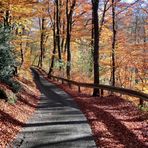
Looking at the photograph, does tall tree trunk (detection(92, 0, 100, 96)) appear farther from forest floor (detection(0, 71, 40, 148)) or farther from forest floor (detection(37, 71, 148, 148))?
forest floor (detection(0, 71, 40, 148))

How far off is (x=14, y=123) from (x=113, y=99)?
344 inches

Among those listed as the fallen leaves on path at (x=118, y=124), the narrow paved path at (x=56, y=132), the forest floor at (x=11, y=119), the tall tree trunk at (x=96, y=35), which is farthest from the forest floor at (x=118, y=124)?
the tall tree trunk at (x=96, y=35)

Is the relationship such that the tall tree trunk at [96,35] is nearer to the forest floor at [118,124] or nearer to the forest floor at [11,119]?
the forest floor at [118,124]

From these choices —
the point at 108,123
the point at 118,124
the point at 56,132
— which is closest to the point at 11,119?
the point at 56,132

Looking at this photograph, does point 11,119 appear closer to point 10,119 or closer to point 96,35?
point 10,119

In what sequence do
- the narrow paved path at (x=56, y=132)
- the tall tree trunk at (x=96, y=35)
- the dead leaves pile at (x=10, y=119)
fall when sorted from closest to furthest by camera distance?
the narrow paved path at (x=56, y=132), the dead leaves pile at (x=10, y=119), the tall tree trunk at (x=96, y=35)

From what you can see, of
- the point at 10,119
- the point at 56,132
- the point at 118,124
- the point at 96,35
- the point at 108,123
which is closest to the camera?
the point at 56,132

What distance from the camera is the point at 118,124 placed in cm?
1238

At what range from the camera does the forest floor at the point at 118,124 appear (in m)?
9.88

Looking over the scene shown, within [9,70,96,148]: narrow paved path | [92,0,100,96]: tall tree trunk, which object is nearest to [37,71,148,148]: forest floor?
[9,70,96,148]: narrow paved path

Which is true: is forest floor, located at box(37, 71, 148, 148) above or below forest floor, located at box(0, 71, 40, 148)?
below

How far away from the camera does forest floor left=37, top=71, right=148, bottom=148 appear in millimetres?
9875

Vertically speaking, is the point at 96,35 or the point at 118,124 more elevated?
the point at 96,35

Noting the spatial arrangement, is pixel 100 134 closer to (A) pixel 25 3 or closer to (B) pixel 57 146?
(B) pixel 57 146
